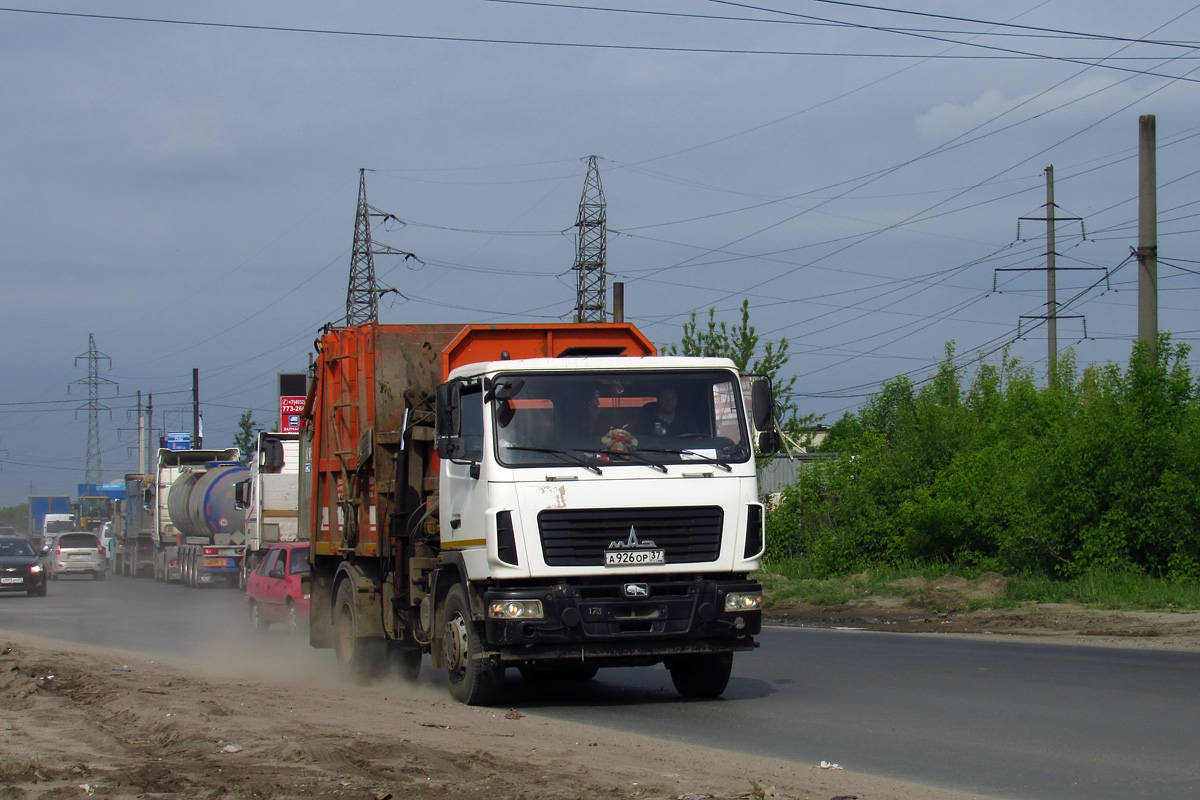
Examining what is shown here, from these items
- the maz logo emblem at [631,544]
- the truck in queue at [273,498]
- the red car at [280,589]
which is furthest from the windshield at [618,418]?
the truck in queue at [273,498]

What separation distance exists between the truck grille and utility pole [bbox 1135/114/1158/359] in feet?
48.8

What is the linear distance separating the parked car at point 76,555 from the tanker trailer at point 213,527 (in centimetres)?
865

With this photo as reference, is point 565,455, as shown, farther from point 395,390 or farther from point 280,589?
point 280,589

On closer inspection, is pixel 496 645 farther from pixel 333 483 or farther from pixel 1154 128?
pixel 1154 128

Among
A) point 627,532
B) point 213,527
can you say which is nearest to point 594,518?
point 627,532

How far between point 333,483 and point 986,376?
19.2m

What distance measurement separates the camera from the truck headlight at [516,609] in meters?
9.95

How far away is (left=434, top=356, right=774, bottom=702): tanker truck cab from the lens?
10016mm

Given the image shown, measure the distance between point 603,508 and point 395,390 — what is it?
3143 millimetres

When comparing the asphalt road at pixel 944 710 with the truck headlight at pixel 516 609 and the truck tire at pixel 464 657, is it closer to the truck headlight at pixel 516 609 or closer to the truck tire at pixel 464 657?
the truck tire at pixel 464 657

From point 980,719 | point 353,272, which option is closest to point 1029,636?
point 980,719

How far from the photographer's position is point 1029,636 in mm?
17641

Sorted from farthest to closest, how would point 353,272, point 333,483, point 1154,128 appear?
1. point 353,272
2. point 1154,128
3. point 333,483

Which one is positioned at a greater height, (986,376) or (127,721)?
(986,376)
